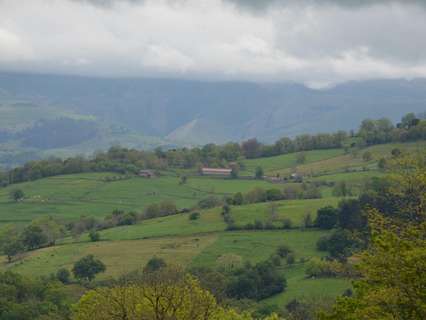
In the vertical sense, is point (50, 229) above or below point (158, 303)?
below

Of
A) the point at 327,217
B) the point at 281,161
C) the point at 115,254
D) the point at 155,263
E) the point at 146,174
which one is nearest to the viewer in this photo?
the point at 155,263

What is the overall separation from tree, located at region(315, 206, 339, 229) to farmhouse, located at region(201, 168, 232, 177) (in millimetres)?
73485

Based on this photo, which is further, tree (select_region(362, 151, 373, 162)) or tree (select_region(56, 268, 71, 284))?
tree (select_region(362, 151, 373, 162))

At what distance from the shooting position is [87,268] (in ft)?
307

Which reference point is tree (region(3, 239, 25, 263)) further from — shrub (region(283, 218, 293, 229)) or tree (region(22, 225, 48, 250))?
shrub (region(283, 218, 293, 229))

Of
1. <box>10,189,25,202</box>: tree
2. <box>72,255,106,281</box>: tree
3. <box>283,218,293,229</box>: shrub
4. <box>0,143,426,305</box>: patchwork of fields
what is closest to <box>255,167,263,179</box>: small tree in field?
<box>0,143,426,305</box>: patchwork of fields

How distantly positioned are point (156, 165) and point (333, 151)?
53.0 m

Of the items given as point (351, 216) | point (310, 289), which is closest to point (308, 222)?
point (351, 216)

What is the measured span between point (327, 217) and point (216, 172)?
260 ft

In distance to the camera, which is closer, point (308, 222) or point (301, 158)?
point (308, 222)

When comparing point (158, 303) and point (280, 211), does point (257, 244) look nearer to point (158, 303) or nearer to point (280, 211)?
point (280, 211)

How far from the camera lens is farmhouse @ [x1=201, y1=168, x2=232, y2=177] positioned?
182500 millimetres

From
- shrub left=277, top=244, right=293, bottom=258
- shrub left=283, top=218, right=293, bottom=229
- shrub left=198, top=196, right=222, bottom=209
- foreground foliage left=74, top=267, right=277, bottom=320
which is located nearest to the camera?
foreground foliage left=74, top=267, right=277, bottom=320

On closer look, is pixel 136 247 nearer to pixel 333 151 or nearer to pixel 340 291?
pixel 340 291
